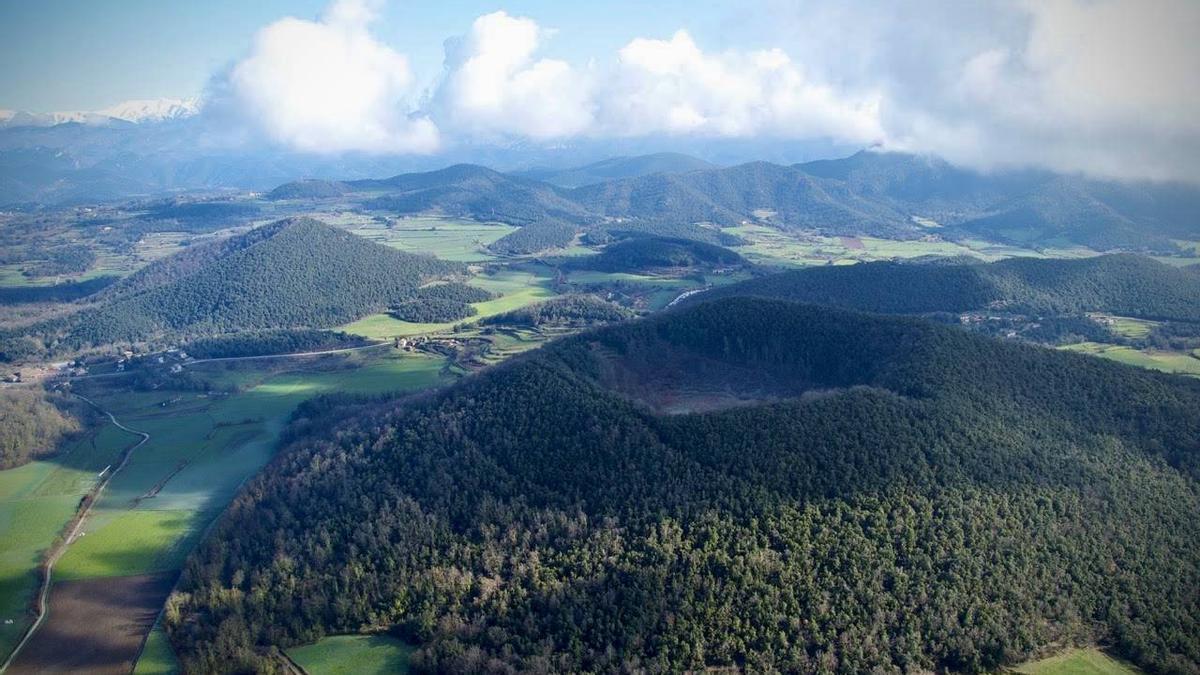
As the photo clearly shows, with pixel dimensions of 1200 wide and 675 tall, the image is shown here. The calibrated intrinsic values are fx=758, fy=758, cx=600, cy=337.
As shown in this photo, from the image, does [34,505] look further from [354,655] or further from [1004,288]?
[1004,288]

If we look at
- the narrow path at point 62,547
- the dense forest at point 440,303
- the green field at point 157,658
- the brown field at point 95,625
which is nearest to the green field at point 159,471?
the narrow path at point 62,547

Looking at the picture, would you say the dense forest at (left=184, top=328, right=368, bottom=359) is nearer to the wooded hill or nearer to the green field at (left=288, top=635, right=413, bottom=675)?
the wooded hill

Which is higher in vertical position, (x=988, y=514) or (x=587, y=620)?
(x=988, y=514)

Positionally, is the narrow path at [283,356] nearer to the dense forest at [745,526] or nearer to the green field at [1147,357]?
the dense forest at [745,526]

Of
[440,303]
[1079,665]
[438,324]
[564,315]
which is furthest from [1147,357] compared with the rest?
[440,303]

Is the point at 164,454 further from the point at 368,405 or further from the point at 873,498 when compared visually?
the point at 873,498

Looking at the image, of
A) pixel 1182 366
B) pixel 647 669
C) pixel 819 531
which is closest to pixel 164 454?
pixel 647 669
